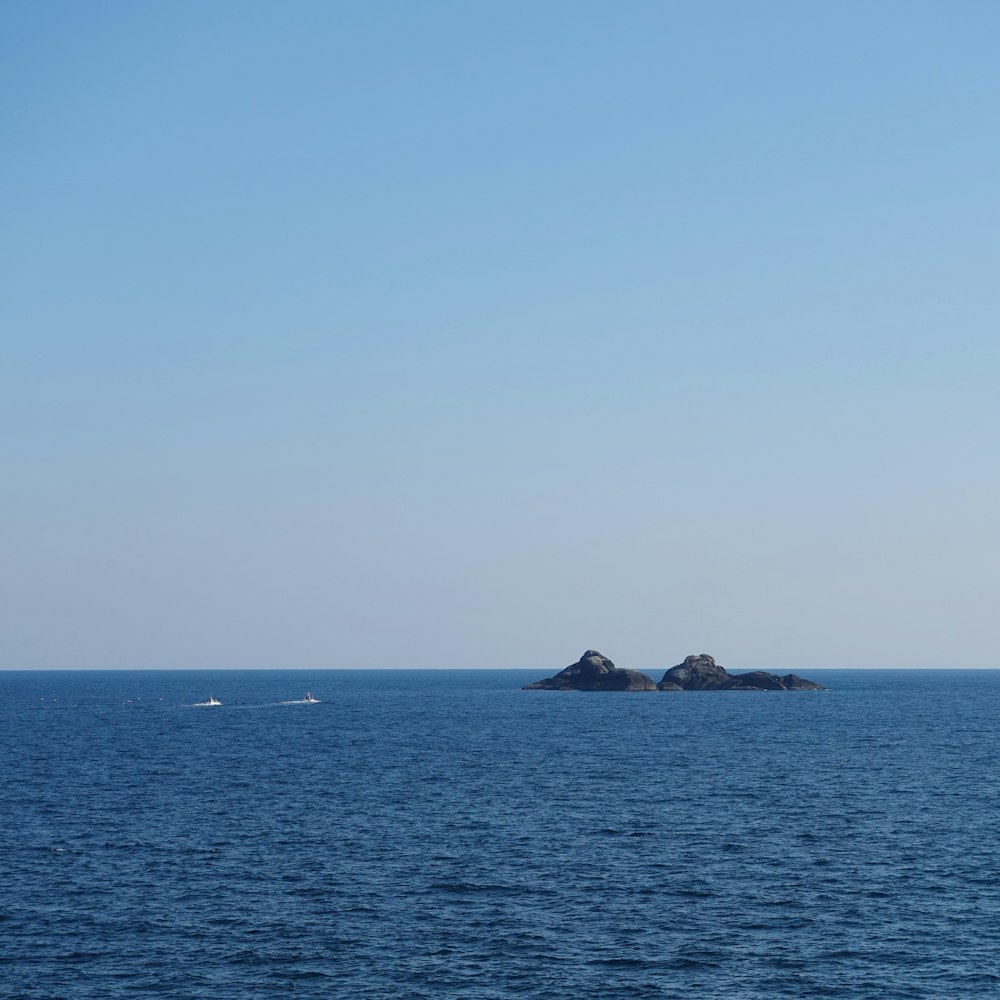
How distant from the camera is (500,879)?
225 ft

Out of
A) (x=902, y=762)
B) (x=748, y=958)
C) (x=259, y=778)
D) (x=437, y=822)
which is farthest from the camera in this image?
(x=902, y=762)

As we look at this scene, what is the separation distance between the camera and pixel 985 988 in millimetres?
49844

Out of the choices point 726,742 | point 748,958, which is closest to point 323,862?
point 748,958

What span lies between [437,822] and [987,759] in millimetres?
78254

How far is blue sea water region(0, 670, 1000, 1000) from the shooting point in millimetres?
51719

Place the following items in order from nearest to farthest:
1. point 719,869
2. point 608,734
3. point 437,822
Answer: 1. point 719,869
2. point 437,822
3. point 608,734

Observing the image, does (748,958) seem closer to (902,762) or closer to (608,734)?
(902,762)

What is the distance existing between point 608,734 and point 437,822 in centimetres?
8421

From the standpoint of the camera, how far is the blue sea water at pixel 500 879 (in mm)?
51719

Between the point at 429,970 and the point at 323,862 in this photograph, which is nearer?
the point at 429,970

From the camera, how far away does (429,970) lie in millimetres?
52125

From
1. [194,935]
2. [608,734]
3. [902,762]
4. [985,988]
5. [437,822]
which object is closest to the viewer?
[985,988]

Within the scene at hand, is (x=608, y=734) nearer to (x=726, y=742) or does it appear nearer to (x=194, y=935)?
(x=726, y=742)

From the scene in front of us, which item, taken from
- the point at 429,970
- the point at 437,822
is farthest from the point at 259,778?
the point at 429,970
